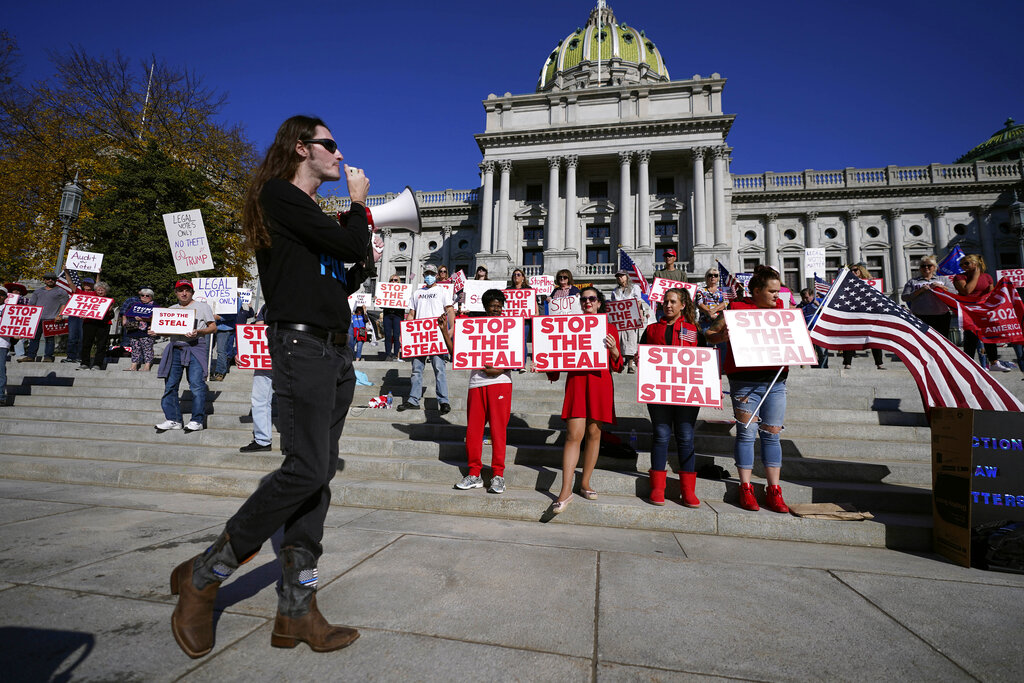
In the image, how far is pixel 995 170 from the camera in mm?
38500

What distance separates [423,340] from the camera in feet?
23.4

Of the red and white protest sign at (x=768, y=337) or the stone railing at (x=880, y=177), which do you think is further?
the stone railing at (x=880, y=177)

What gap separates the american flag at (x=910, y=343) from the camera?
392cm

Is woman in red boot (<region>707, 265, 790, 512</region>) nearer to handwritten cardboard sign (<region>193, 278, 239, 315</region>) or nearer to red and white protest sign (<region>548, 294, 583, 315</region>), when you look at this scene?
red and white protest sign (<region>548, 294, 583, 315</region>)

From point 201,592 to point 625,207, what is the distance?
1557 inches

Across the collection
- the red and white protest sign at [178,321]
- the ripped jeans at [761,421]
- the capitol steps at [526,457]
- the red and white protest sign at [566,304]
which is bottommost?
the capitol steps at [526,457]

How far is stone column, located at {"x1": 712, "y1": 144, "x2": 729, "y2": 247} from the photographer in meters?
36.3

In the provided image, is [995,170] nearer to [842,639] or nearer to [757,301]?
[757,301]

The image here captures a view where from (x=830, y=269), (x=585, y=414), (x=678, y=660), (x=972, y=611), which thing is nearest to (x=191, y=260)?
(x=585, y=414)

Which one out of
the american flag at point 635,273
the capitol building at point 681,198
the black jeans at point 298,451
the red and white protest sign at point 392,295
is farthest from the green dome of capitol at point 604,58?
the black jeans at point 298,451

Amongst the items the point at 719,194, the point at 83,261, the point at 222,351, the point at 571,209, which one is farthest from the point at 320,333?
the point at 719,194

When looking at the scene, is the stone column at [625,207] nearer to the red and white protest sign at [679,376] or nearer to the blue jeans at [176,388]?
the red and white protest sign at [679,376]

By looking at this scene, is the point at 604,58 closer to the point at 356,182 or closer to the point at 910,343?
the point at 910,343

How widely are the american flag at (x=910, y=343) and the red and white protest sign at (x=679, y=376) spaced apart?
1.13 m
